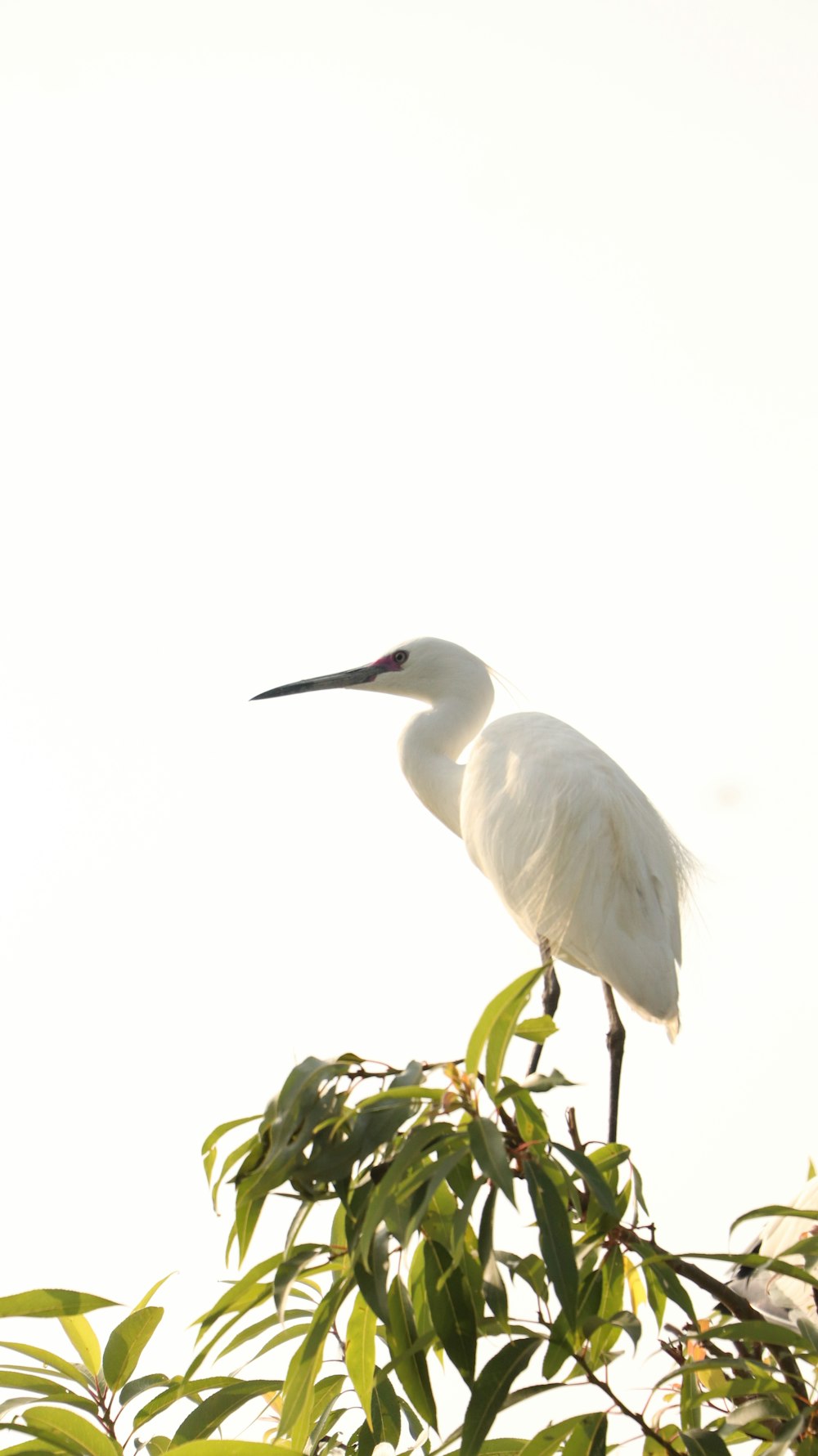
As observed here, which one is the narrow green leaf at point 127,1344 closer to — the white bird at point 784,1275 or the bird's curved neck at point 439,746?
the white bird at point 784,1275

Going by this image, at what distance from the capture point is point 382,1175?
151cm

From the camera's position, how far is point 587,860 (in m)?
4.08

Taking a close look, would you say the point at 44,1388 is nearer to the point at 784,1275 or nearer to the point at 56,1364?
the point at 56,1364

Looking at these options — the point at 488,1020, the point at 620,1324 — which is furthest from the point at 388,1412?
the point at 488,1020

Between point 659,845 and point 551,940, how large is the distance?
45cm

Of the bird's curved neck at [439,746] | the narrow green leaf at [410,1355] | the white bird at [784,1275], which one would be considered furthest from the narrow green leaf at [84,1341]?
the bird's curved neck at [439,746]

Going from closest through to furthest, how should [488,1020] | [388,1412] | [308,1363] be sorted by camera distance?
[488,1020], [308,1363], [388,1412]

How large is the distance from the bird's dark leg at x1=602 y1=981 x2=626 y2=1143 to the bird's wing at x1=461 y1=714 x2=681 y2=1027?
0.86 ft

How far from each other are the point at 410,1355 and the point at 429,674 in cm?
371

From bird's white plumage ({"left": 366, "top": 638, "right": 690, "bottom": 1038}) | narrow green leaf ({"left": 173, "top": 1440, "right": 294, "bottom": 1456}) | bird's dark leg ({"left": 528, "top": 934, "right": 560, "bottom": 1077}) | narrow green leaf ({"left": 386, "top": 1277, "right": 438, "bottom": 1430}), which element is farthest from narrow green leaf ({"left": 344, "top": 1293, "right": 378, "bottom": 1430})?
bird's dark leg ({"left": 528, "top": 934, "right": 560, "bottom": 1077})

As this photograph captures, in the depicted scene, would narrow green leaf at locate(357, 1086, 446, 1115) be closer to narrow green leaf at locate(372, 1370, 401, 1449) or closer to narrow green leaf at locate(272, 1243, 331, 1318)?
narrow green leaf at locate(272, 1243, 331, 1318)

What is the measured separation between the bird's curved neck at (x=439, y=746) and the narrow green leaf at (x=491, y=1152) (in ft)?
12.0

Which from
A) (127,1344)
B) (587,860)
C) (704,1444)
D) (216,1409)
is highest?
(587,860)

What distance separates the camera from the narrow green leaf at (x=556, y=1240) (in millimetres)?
1399
